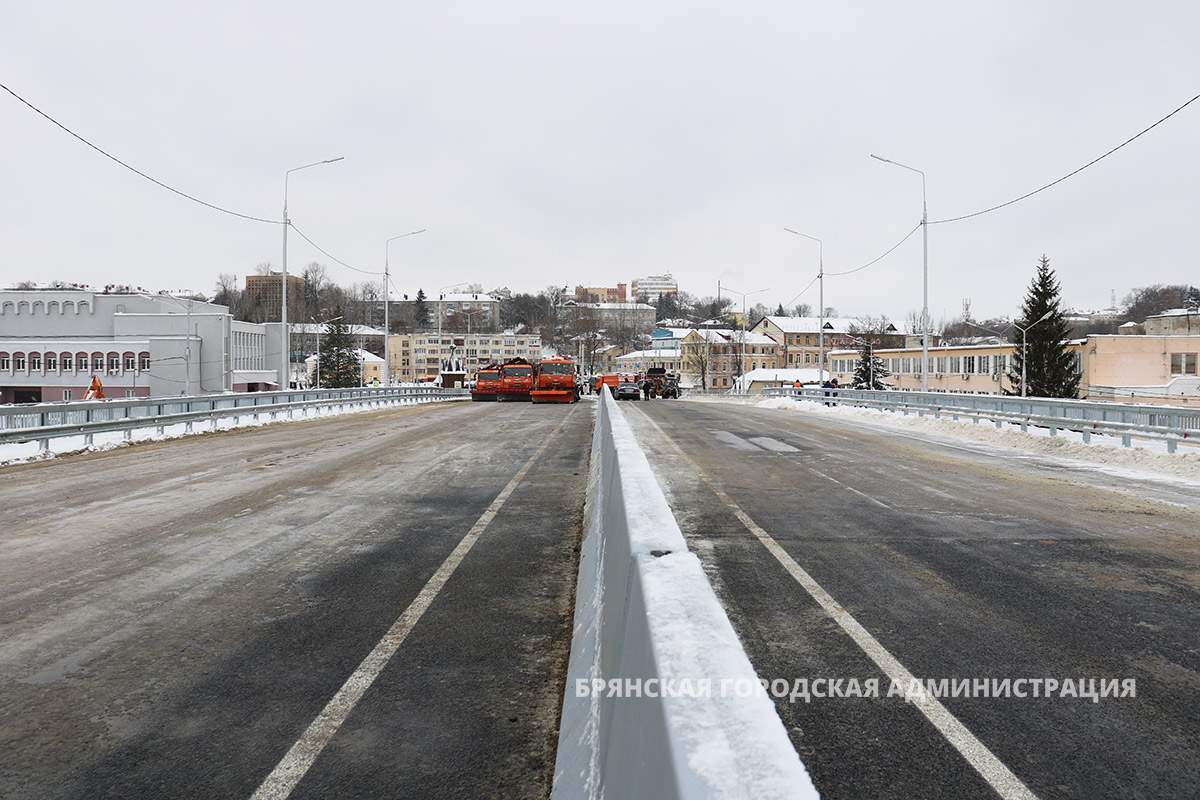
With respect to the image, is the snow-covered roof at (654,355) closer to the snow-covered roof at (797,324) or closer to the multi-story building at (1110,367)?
the snow-covered roof at (797,324)

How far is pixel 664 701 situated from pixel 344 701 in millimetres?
3037

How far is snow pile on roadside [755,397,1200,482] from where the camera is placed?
14891 mm

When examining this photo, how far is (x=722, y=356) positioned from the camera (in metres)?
152

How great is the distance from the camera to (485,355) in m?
178

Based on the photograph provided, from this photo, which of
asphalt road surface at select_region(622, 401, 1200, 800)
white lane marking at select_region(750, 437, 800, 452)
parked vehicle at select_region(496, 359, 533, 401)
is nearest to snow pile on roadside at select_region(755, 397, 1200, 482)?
asphalt road surface at select_region(622, 401, 1200, 800)

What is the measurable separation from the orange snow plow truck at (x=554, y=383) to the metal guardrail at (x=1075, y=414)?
2208 centimetres

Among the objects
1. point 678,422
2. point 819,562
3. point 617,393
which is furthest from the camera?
point 617,393

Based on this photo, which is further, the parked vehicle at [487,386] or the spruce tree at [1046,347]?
the spruce tree at [1046,347]

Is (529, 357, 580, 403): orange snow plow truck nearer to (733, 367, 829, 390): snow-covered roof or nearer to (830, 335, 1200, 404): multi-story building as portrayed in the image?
(830, 335, 1200, 404): multi-story building

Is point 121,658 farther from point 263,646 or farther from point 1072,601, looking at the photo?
point 1072,601

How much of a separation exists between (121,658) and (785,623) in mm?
4036

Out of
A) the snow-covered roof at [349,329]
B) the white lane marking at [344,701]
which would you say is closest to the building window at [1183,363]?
the white lane marking at [344,701]

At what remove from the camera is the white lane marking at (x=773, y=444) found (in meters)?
18.1

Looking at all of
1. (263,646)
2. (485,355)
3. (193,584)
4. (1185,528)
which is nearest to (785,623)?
(263,646)
